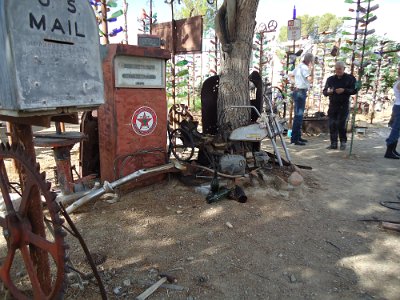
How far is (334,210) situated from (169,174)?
2.25 m

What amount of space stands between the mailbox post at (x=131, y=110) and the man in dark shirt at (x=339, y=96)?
4587 millimetres

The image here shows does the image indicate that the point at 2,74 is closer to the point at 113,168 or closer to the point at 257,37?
the point at 113,168

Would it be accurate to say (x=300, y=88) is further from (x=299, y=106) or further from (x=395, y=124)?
(x=395, y=124)

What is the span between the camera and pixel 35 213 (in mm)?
1723

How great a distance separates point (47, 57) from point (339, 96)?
6.84m

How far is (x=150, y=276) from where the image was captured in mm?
2510

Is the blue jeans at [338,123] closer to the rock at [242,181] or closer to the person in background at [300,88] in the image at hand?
the person in background at [300,88]

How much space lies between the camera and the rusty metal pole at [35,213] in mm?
1668

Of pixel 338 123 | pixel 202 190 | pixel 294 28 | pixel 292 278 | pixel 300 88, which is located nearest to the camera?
pixel 292 278

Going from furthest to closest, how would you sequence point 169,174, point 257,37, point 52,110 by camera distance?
point 257,37
point 169,174
point 52,110

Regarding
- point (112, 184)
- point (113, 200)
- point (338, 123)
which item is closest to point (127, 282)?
point (112, 184)

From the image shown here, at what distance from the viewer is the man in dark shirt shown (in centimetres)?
690

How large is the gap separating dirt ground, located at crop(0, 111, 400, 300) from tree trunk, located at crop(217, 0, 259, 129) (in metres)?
1.27

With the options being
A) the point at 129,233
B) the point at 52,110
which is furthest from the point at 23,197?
the point at 129,233
